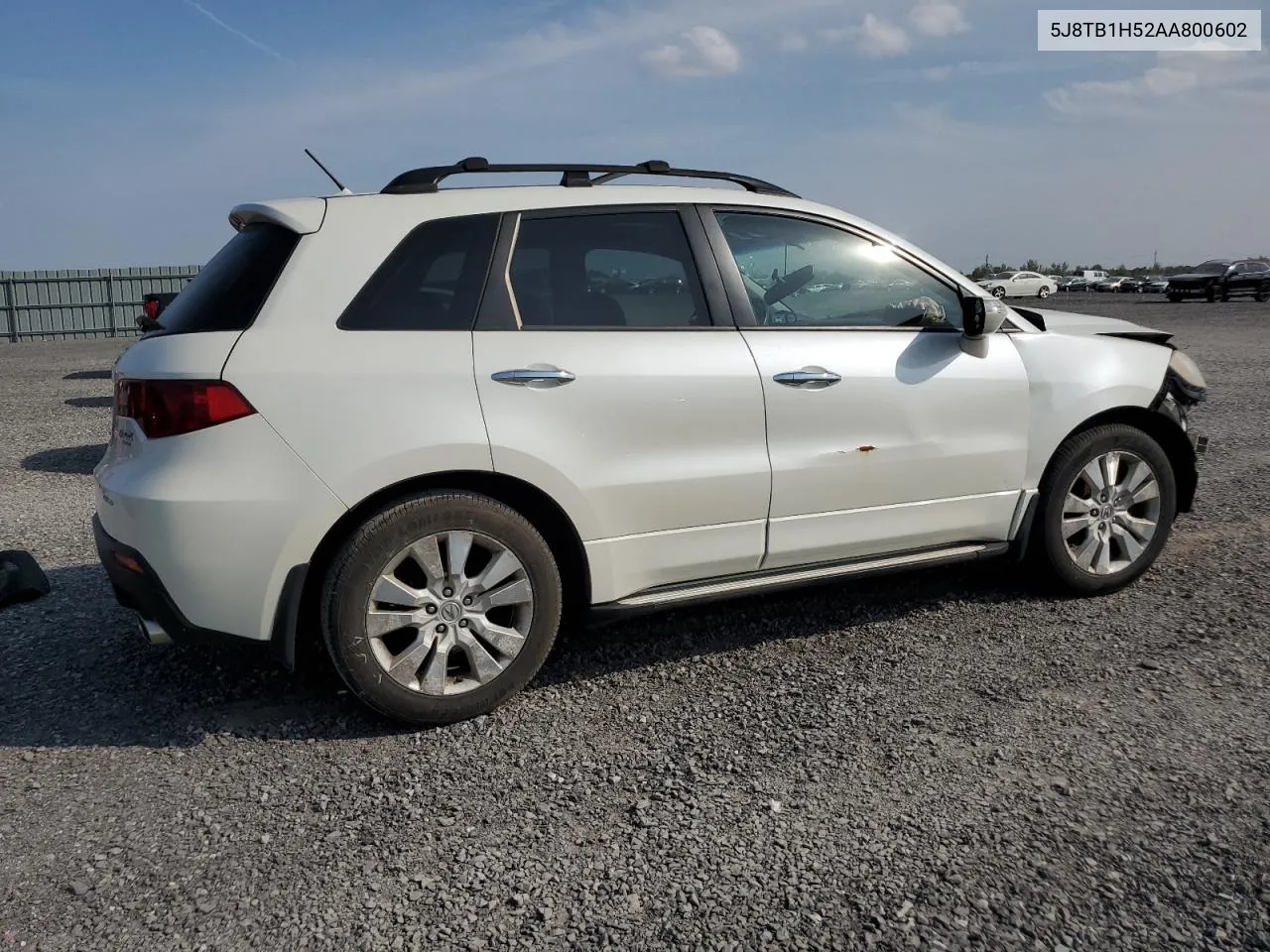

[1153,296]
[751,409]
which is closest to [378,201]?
[751,409]

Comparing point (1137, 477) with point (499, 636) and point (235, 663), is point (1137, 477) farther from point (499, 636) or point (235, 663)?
point (235, 663)

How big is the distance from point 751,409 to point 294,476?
5.33 feet

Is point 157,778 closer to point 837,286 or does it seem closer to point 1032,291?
point 837,286

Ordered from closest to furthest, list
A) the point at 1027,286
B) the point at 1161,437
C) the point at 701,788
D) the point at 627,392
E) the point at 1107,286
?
the point at 701,788, the point at 627,392, the point at 1161,437, the point at 1027,286, the point at 1107,286

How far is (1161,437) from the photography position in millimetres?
4875

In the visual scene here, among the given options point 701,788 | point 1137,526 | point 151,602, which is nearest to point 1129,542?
point 1137,526

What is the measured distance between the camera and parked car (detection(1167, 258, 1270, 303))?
3762 cm

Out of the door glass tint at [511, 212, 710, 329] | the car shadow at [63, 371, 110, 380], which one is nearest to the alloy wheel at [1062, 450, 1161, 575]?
the door glass tint at [511, 212, 710, 329]

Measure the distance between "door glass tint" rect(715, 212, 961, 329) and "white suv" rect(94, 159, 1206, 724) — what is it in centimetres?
1

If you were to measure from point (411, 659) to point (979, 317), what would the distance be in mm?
2605

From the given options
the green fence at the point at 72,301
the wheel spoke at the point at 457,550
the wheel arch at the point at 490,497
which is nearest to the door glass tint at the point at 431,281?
the wheel arch at the point at 490,497

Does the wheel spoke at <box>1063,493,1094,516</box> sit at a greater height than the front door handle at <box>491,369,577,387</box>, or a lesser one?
lesser

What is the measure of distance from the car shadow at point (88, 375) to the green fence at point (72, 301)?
13.2 metres

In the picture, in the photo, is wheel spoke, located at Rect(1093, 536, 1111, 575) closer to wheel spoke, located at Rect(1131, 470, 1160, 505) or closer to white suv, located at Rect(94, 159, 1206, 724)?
white suv, located at Rect(94, 159, 1206, 724)
